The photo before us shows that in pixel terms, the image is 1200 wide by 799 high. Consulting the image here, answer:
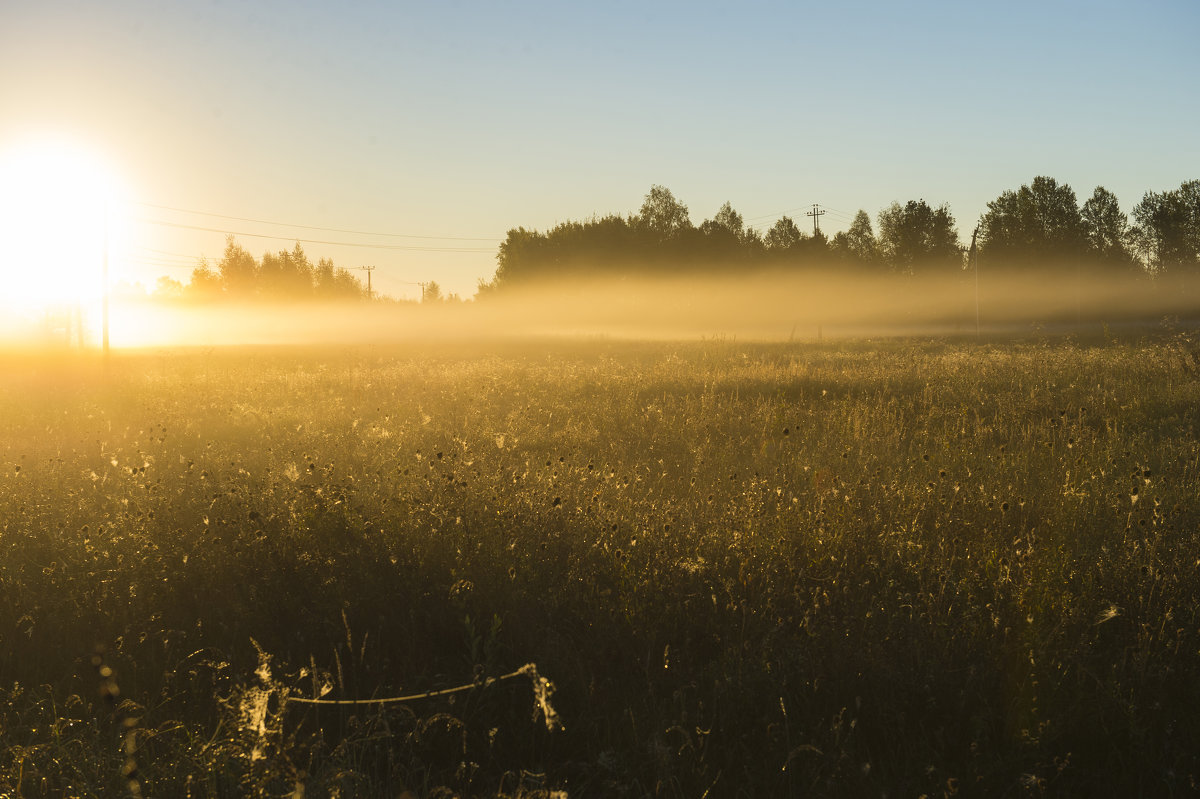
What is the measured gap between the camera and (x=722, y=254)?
7075 cm

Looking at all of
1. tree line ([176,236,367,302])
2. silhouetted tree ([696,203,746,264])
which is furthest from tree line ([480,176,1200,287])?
tree line ([176,236,367,302])

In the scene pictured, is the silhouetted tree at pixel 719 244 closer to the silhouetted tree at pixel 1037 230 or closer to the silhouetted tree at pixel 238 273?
the silhouetted tree at pixel 1037 230

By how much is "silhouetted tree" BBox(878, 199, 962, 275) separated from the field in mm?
76714

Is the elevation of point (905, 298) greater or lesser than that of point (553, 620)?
greater

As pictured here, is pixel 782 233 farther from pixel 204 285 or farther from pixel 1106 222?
pixel 204 285

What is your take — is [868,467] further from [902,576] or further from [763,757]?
[763,757]

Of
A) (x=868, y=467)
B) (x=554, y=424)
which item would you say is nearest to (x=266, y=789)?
(x=868, y=467)

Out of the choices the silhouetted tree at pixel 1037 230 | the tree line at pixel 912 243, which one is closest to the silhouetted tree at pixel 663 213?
the tree line at pixel 912 243

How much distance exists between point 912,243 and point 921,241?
95 centimetres

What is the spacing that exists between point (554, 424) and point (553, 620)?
6522mm

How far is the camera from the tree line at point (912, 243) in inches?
2803

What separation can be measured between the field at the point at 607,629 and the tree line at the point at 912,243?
6575 cm

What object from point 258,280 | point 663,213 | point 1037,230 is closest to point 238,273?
point 258,280

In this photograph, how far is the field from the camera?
3.04 m
